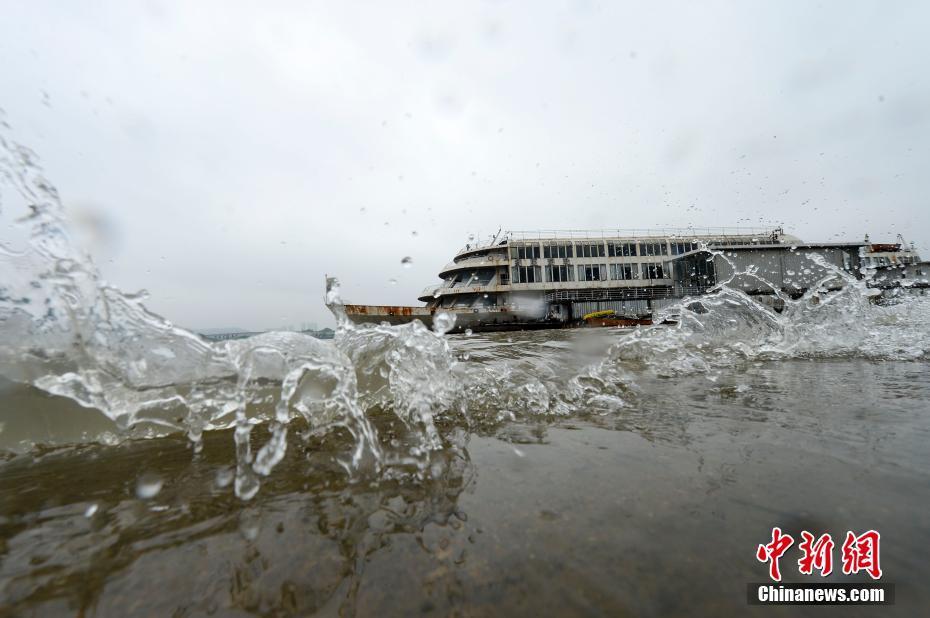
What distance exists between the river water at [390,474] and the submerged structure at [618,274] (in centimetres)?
2285

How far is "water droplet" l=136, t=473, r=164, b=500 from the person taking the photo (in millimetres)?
1867

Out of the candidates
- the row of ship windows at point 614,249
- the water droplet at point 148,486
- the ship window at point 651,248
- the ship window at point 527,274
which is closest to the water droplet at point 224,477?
the water droplet at point 148,486

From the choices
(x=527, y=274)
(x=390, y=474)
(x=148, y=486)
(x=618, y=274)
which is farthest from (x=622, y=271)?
(x=148, y=486)

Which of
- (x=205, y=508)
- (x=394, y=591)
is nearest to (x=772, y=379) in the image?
(x=394, y=591)

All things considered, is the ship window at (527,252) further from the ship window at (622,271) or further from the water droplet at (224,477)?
the water droplet at (224,477)

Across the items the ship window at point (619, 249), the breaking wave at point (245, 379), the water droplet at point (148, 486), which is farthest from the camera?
the ship window at point (619, 249)

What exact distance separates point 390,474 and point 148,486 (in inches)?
47.6

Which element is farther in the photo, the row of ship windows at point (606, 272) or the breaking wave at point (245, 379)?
the row of ship windows at point (606, 272)

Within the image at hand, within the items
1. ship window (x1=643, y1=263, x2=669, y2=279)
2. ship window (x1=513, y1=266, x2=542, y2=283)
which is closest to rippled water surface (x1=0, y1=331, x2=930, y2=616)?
ship window (x1=513, y1=266, x2=542, y2=283)

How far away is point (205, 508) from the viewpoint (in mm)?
1705

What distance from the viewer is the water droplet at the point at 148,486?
187 cm

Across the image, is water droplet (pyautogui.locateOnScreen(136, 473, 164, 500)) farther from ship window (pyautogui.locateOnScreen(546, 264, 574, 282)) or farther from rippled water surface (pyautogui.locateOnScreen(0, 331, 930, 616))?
ship window (pyautogui.locateOnScreen(546, 264, 574, 282))

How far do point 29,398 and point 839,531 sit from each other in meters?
4.74

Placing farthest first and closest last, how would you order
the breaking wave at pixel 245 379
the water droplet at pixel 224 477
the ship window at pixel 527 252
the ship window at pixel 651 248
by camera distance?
the ship window at pixel 651 248 < the ship window at pixel 527 252 < the breaking wave at pixel 245 379 < the water droplet at pixel 224 477
